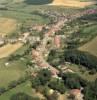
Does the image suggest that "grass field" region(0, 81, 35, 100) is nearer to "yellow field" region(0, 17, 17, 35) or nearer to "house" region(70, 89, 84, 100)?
"house" region(70, 89, 84, 100)

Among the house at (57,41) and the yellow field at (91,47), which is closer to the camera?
the yellow field at (91,47)

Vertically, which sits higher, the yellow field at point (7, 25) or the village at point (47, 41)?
the village at point (47, 41)

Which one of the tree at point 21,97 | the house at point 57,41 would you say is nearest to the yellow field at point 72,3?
the house at point 57,41

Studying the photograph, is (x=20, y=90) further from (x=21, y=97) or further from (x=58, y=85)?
(x=58, y=85)

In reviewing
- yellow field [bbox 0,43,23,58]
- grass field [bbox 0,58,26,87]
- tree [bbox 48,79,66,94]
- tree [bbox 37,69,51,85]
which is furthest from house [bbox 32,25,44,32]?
tree [bbox 48,79,66,94]

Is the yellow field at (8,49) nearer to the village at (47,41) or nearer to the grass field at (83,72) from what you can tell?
the village at (47,41)

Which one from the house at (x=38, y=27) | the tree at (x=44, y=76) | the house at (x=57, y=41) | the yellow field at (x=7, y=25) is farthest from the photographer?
the yellow field at (x=7, y=25)

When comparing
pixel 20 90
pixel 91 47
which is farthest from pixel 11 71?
pixel 91 47
